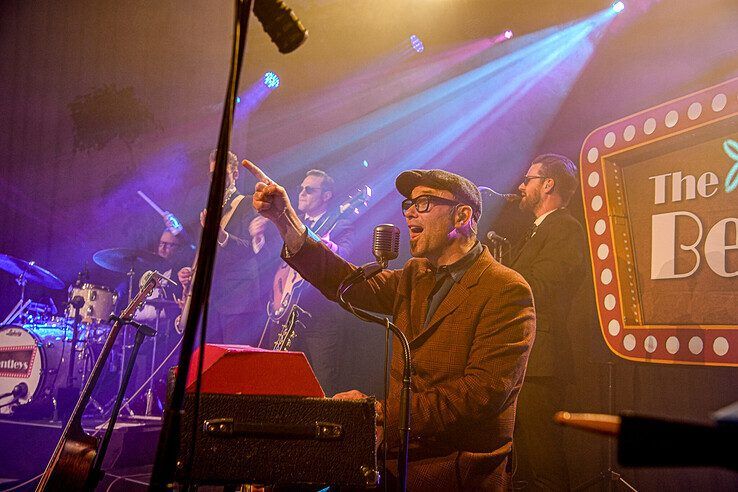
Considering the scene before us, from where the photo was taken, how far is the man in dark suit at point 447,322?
285 centimetres

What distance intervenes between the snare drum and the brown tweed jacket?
4.81 meters

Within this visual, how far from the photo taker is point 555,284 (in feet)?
13.9

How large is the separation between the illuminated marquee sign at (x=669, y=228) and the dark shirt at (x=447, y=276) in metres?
1.13

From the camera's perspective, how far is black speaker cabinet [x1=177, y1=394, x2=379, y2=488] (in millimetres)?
1943

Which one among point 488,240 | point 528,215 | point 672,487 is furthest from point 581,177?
point 672,487

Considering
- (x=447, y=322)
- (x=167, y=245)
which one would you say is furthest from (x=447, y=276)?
(x=167, y=245)

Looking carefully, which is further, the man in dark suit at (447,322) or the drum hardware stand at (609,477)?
the drum hardware stand at (609,477)

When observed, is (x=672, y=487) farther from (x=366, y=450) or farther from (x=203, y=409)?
(x=203, y=409)

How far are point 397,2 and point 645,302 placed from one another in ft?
12.6

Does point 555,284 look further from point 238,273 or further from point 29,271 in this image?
point 29,271

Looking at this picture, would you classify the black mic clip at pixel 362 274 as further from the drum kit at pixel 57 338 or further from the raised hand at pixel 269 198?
the drum kit at pixel 57 338

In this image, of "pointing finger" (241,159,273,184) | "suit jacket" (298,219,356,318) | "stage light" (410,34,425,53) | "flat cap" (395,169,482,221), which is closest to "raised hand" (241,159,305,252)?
"pointing finger" (241,159,273,184)

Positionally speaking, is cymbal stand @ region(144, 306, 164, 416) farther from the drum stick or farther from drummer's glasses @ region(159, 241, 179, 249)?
the drum stick

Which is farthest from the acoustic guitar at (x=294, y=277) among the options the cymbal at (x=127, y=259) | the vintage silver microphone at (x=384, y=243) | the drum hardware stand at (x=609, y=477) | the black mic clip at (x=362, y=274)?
the black mic clip at (x=362, y=274)
